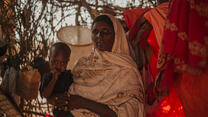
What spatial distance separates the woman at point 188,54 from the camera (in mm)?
1320

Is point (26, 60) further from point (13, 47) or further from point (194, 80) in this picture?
point (194, 80)

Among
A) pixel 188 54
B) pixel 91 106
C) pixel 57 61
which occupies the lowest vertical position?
pixel 91 106

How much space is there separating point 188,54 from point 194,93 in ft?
0.75

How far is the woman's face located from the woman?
0.63 metres

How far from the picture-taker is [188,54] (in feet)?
4.45

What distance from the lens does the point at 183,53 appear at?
1.36m

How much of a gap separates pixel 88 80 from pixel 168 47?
713 mm

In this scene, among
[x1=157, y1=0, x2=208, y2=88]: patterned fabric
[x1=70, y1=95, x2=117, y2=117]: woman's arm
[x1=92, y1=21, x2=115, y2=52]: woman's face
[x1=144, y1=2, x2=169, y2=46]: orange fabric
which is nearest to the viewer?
[x1=157, y1=0, x2=208, y2=88]: patterned fabric

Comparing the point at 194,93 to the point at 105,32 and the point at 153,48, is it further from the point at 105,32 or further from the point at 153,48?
the point at 105,32

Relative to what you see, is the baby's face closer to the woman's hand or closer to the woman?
the woman's hand

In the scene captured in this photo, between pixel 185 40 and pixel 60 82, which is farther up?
pixel 185 40

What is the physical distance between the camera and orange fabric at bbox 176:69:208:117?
133 cm

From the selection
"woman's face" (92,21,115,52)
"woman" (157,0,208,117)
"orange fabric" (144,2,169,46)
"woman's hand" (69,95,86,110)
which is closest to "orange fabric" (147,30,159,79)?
"orange fabric" (144,2,169,46)

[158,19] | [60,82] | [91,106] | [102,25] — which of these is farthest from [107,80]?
[158,19]
